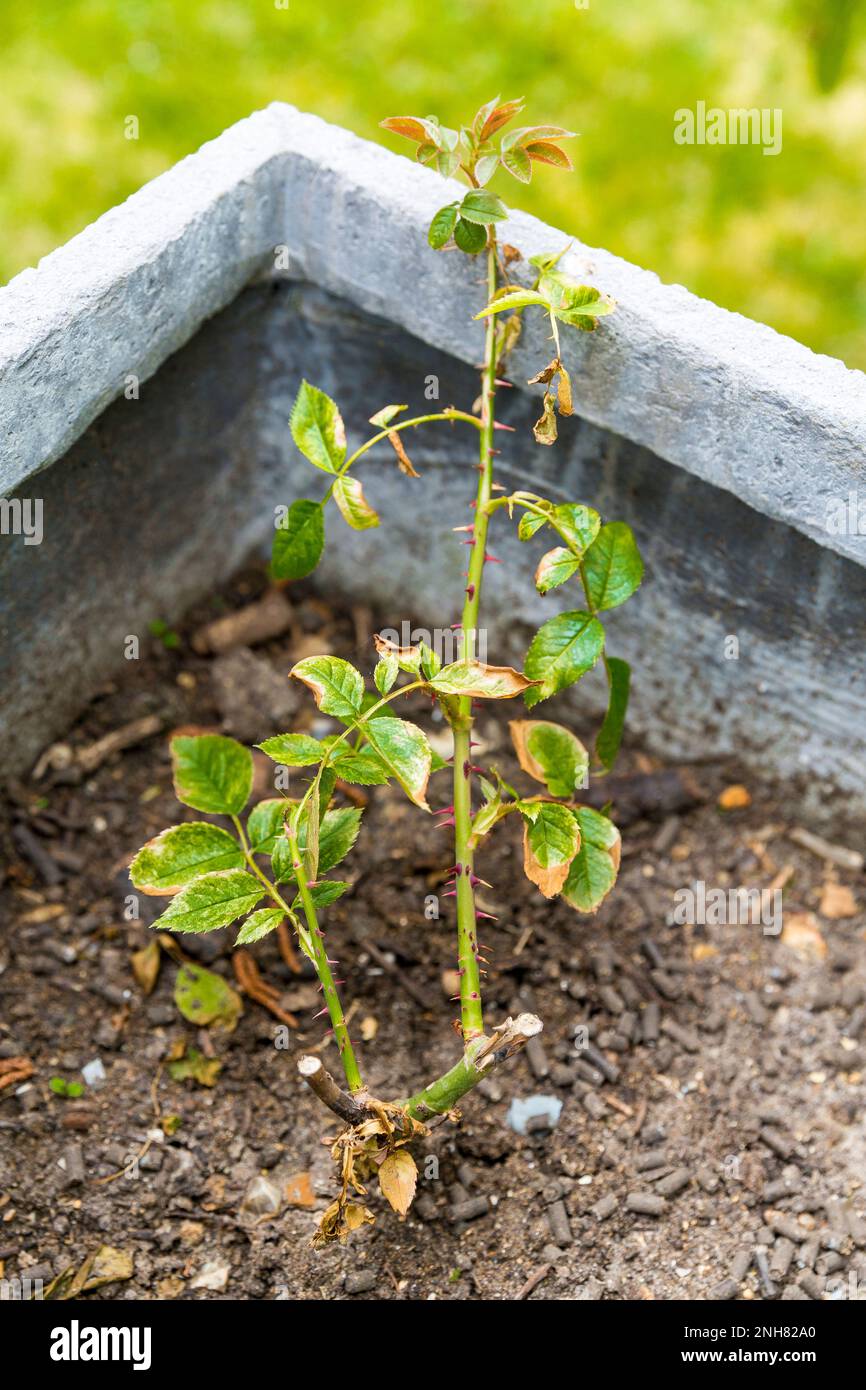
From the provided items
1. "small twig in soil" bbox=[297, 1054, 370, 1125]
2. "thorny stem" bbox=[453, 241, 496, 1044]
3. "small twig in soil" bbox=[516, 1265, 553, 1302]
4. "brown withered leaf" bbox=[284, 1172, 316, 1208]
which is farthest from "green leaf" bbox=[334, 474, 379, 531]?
"small twig in soil" bbox=[516, 1265, 553, 1302]

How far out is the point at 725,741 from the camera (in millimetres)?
2418

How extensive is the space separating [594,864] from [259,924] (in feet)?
1.48

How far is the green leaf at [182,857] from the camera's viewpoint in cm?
170

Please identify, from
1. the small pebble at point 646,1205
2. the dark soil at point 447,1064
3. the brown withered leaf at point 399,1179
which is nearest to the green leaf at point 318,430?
A: the dark soil at point 447,1064

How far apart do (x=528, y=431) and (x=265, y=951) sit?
0.94m

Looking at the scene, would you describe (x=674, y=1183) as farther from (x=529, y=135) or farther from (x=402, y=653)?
(x=529, y=135)

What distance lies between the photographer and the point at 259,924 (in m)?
1.64

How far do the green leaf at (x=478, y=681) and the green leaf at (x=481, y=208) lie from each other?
626mm

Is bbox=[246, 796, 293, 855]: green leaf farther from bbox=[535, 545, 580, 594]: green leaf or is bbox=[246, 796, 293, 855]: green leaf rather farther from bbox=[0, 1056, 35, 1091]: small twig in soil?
bbox=[0, 1056, 35, 1091]: small twig in soil

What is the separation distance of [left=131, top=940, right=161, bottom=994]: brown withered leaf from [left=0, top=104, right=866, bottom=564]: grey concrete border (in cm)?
75

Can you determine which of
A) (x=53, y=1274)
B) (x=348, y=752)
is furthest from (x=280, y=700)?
(x=53, y=1274)

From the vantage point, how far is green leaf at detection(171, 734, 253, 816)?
1.82 meters

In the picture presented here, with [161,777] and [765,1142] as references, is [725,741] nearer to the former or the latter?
[765,1142]

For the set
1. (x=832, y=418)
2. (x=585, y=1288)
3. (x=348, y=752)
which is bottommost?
(x=585, y=1288)
